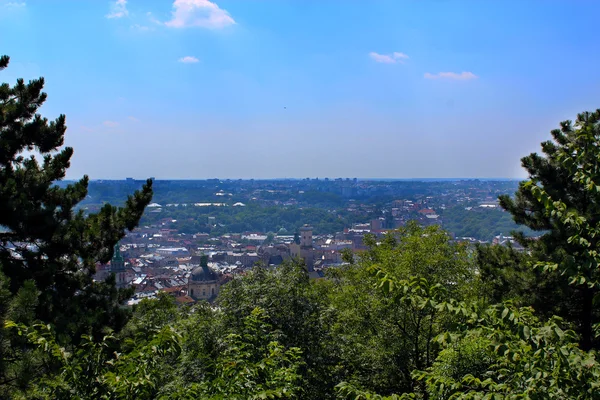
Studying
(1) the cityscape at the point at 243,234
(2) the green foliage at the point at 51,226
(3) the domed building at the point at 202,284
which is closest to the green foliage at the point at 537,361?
(2) the green foliage at the point at 51,226

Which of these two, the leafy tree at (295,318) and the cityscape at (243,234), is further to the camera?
the cityscape at (243,234)

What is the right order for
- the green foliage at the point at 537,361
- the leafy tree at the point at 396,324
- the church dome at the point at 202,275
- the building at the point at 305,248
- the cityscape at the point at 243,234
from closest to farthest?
the green foliage at the point at 537,361 < the leafy tree at the point at 396,324 < the church dome at the point at 202,275 < the cityscape at the point at 243,234 < the building at the point at 305,248

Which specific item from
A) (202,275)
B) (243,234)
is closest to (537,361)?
(202,275)

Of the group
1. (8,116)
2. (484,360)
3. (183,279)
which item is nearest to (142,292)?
(183,279)

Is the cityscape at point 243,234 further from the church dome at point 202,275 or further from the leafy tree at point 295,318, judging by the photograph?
the leafy tree at point 295,318

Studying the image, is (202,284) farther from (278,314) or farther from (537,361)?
(537,361)

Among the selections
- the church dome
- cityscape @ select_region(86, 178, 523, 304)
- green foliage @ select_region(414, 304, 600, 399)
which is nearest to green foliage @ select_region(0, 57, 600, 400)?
green foliage @ select_region(414, 304, 600, 399)

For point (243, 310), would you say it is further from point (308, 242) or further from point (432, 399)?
point (308, 242)

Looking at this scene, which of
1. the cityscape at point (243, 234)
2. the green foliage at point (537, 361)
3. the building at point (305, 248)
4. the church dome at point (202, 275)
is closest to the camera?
the green foliage at point (537, 361)
